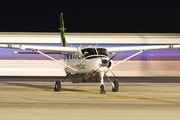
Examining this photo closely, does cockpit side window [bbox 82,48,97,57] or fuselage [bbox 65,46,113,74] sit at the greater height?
cockpit side window [bbox 82,48,97,57]

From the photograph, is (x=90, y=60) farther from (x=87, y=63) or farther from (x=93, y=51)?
(x=93, y=51)

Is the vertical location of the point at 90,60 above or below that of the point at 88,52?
below

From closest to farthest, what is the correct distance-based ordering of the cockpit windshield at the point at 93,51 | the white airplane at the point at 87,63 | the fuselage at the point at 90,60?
the fuselage at the point at 90,60 < the white airplane at the point at 87,63 < the cockpit windshield at the point at 93,51

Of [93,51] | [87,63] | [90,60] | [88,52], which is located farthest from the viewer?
[88,52]

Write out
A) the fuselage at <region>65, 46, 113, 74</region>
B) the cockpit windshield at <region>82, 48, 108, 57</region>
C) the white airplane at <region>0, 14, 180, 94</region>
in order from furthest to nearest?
the cockpit windshield at <region>82, 48, 108, 57</region> → the white airplane at <region>0, 14, 180, 94</region> → the fuselage at <region>65, 46, 113, 74</region>

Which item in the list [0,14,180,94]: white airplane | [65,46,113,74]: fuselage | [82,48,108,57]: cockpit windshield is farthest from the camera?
[82,48,108,57]: cockpit windshield

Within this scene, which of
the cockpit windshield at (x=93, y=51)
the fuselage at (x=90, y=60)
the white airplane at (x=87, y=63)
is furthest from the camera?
the cockpit windshield at (x=93, y=51)

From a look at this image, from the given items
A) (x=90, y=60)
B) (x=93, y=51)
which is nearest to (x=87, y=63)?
(x=90, y=60)

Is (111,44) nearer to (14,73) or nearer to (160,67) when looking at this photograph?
(160,67)

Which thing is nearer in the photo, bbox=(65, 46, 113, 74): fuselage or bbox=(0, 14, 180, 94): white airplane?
bbox=(65, 46, 113, 74): fuselage

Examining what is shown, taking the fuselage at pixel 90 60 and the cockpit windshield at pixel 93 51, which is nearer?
the fuselage at pixel 90 60

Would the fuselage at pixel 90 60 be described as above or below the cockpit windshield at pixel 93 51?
below

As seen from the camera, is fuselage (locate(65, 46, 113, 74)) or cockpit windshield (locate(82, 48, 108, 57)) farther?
cockpit windshield (locate(82, 48, 108, 57))

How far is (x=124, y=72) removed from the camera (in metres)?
29.8
